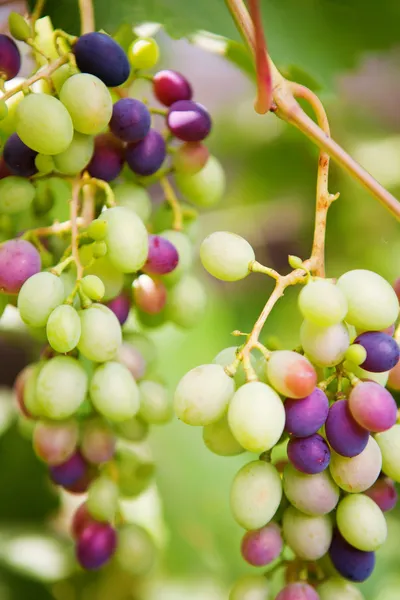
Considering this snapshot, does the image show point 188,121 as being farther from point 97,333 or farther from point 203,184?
point 97,333

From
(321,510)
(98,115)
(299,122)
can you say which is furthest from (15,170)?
(321,510)

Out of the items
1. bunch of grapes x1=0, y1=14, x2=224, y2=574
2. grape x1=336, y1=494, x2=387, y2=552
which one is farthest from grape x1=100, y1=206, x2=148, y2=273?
grape x1=336, y1=494, x2=387, y2=552

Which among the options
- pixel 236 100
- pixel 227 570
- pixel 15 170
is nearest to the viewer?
pixel 15 170

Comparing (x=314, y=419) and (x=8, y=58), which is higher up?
(x=8, y=58)

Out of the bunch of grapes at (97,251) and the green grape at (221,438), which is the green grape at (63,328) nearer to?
the bunch of grapes at (97,251)

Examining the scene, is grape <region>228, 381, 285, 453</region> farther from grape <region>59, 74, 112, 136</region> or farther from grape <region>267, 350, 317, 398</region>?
grape <region>59, 74, 112, 136</region>

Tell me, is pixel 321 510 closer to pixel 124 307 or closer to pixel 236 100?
pixel 124 307

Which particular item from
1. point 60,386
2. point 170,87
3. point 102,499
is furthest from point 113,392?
point 170,87
